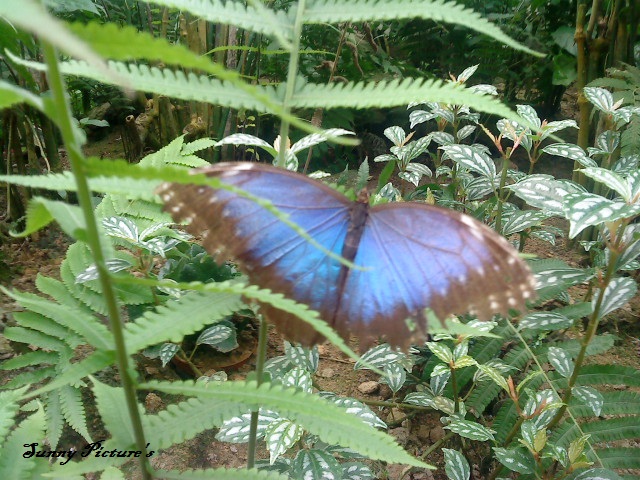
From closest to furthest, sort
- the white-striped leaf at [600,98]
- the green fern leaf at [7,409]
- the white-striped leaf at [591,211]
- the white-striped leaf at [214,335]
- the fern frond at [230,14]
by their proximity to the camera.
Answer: the fern frond at [230,14] → the green fern leaf at [7,409] → the white-striped leaf at [591,211] → the white-striped leaf at [214,335] → the white-striped leaf at [600,98]

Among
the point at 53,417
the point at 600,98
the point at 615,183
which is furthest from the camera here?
the point at 600,98

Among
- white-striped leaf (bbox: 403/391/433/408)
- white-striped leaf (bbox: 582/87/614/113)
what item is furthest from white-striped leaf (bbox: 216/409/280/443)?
white-striped leaf (bbox: 582/87/614/113)

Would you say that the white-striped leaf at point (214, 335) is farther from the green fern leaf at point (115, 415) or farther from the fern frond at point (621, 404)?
the fern frond at point (621, 404)

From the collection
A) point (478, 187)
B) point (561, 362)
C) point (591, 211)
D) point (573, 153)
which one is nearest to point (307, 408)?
point (591, 211)

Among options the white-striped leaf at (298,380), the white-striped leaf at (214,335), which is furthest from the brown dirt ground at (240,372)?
the white-striped leaf at (298,380)

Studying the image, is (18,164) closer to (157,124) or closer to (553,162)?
(157,124)

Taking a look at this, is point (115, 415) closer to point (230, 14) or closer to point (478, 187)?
point (230, 14)

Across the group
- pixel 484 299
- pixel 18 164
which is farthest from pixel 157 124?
pixel 484 299
